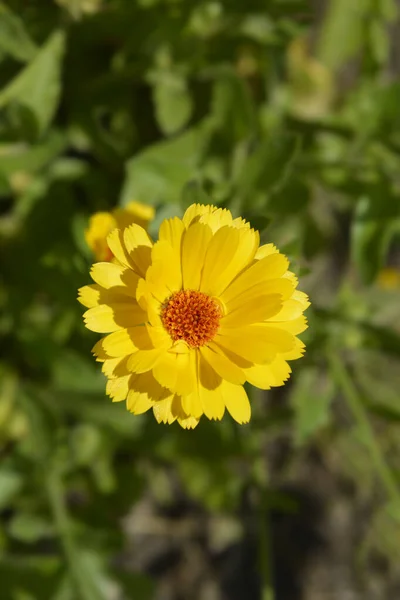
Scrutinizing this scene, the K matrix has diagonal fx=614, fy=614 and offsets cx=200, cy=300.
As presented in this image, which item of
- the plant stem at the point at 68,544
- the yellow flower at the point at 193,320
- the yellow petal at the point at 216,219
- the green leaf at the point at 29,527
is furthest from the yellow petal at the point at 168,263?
the green leaf at the point at 29,527

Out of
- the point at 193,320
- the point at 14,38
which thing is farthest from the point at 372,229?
the point at 14,38

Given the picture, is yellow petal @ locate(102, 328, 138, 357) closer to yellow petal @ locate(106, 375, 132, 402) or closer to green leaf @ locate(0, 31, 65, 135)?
yellow petal @ locate(106, 375, 132, 402)

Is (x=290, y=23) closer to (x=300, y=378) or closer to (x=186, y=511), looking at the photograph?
(x=300, y=378)

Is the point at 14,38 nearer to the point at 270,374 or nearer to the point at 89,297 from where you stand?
the point at 89,297

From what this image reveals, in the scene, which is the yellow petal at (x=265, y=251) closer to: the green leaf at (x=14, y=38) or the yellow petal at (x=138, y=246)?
the yellow petal at (x=138, y=246)

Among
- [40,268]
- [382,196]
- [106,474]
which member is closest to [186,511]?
[106,474]

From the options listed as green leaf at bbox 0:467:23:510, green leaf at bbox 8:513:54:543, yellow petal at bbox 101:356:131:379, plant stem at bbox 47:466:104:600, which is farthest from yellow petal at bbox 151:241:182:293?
green leaf at bbox 8:513:54:543

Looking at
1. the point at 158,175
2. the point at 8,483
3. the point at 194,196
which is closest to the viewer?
the point at 194,196

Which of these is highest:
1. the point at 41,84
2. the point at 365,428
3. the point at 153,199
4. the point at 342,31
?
the point at 342,31

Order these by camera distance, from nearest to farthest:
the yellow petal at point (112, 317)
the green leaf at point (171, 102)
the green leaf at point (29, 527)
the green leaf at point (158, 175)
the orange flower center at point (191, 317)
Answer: the yellow petal at point (112, 317), the orange flower center at point (191, 317), the green leaf at point (158, 175), the green leaf at point (171, 102), the green leaf at point (29, 527)
